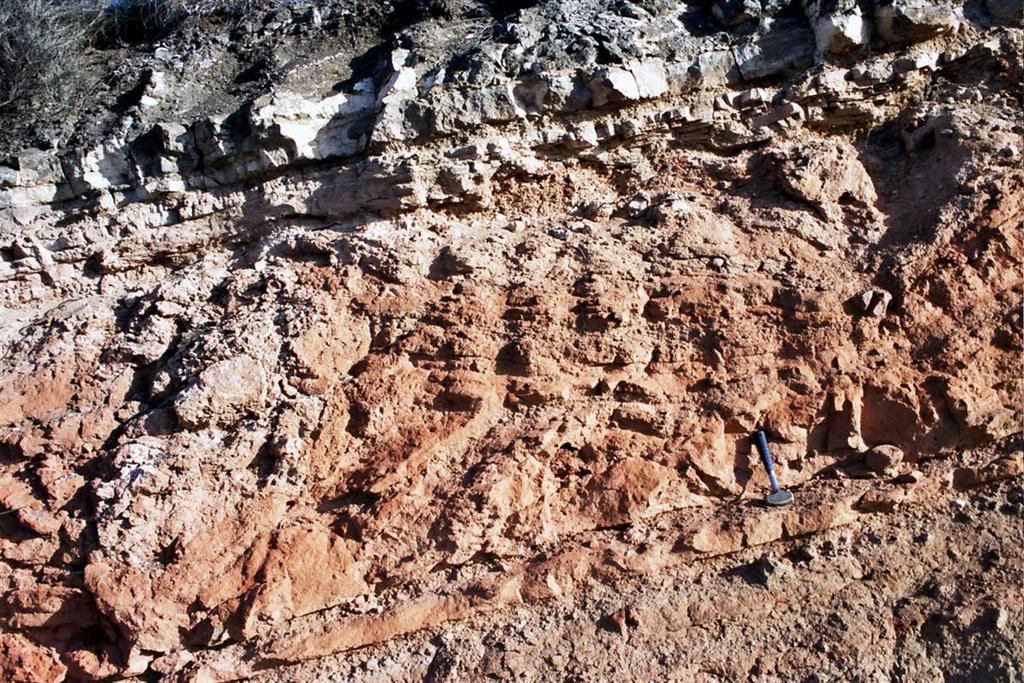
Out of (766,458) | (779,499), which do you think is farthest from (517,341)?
(779,499)

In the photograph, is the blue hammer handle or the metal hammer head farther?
the blue hammer handle

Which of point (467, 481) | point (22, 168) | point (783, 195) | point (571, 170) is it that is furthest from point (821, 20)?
point (22, 168)

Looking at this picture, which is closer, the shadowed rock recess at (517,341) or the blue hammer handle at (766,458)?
the shadowed rock recess at (517,341)

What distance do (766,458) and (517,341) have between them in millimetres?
1336

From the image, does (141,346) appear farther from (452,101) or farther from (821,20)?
(821,20)

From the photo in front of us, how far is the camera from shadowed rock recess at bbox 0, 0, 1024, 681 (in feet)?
14.2

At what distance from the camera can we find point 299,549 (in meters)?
4.39

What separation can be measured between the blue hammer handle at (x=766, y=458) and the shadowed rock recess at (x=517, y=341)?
0.17 feet

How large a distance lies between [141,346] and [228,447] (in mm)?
919

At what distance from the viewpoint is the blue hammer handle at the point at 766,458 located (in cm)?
449

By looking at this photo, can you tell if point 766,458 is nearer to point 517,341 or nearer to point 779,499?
point 779,499

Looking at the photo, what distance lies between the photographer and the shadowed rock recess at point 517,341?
14.2 ft

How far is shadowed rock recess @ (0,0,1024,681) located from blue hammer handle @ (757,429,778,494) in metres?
0.05

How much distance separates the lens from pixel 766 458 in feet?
14.9
